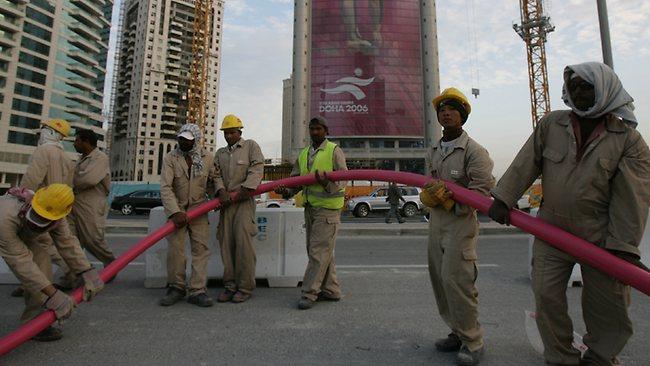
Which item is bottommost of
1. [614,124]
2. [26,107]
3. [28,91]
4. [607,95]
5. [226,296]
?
[226,296]

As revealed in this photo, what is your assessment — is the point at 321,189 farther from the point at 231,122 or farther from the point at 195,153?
the point at 195,153

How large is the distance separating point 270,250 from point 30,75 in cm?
7957

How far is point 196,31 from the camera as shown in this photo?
67.0 metres

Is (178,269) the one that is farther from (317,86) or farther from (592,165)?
(317,86)

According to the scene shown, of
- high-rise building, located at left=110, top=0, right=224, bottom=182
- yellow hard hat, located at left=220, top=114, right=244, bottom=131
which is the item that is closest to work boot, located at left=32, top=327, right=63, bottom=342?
yellow hard hat, located at left=220, top=114, right=244, bottom=131

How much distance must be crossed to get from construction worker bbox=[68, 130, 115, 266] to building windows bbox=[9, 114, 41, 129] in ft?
239

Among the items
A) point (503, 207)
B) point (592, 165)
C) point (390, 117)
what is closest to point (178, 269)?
point (503, 207)

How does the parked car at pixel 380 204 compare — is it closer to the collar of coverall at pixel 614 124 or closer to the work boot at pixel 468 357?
the work boot at pixel 468 357

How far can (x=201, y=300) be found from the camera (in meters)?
3.82

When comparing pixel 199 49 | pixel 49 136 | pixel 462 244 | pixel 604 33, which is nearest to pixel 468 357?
pixel 462 244

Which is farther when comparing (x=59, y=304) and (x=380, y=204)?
(x=380, y=204)

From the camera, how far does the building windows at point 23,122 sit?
6131 cm

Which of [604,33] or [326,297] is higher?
[604,33]

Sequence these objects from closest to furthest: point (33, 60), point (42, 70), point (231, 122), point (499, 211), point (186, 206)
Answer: point (499, 211) < point (186, 206) < point (231, 122) < point (33, 60) < point (42, 70)
